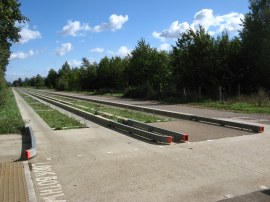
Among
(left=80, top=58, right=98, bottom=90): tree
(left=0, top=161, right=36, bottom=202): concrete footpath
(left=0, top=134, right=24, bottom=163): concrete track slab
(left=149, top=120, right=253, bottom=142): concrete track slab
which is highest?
(left=80, top=58, right=98, bottom=90): tree

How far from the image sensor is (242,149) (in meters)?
8.88

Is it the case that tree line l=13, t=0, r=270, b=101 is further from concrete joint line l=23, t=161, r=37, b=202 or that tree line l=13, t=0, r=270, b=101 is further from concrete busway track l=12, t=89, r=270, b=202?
concrete joint line l=23, t=161, r=37, b=202

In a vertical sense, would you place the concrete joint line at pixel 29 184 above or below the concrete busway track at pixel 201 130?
below

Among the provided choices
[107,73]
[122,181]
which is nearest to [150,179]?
[122,181]

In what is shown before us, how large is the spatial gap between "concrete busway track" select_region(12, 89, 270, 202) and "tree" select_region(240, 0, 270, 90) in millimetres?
18056

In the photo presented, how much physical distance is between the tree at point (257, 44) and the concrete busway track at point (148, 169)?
18.1 metres

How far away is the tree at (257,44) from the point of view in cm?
2720

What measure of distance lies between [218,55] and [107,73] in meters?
34.2

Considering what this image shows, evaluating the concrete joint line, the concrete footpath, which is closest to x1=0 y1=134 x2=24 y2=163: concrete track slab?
the concrete footpath

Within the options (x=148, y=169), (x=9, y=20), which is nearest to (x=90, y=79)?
(x=9, y=20)

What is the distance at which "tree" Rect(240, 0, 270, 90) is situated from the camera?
27.2 m

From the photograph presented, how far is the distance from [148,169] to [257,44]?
2302 cm

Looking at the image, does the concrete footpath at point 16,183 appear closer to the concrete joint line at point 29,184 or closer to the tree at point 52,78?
the concrete joint line at point 29,184

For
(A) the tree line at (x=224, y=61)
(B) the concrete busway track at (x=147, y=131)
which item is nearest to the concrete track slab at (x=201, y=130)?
(B) the concrete busway track at (x=147, y=131)
